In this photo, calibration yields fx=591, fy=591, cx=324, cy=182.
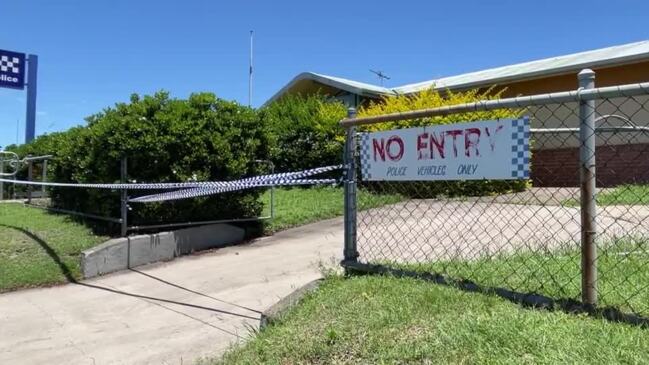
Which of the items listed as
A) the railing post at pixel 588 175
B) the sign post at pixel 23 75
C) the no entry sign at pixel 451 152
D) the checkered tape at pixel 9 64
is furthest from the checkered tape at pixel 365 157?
the checkered tape at pixel 9 64

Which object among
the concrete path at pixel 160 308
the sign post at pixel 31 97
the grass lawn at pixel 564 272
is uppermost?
the sign post at pixel 31 97

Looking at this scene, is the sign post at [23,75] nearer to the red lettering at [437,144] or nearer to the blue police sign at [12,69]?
the blue police sign at [12,69]

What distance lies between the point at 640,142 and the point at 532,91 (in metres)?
4.10

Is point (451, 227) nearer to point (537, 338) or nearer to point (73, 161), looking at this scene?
point (537, 338)

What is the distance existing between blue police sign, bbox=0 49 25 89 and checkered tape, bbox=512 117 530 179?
19.1m

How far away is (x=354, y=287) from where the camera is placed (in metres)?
4.52

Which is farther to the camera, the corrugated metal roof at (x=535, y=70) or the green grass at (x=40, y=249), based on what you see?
the corrugated metal roof at (x=535, y=70)

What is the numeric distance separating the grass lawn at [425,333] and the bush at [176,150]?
4.75 m

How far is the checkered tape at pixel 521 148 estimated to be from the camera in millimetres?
3658

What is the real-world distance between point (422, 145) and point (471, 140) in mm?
439

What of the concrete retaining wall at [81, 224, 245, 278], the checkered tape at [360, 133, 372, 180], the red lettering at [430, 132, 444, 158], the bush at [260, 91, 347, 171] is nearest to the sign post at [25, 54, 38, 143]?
the bush at [260, 91, 347, 171]

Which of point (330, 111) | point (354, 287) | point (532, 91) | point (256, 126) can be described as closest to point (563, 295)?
point (354, 287)

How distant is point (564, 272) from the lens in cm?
461

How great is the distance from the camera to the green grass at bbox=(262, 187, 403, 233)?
10.3 meters
